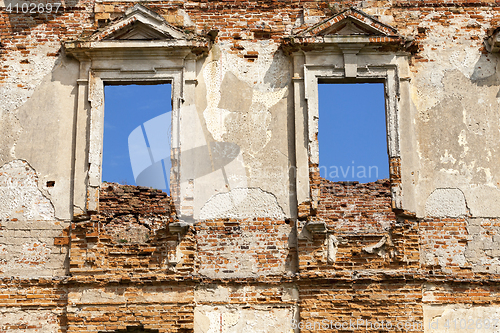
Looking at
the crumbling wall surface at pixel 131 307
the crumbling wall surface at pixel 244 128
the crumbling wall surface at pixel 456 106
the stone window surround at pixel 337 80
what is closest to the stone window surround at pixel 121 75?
the crumbling wall surface at pixel 244 128

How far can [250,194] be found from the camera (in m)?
8.73

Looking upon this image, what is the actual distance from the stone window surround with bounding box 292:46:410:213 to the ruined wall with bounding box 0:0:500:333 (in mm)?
28

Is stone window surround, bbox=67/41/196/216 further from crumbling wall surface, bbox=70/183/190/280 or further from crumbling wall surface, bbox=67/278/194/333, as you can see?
crumbling wall surface, bbox=67/278/194/333

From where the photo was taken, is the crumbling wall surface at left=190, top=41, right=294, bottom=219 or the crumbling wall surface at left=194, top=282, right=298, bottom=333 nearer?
the crumbling wall surface at left=194, top=282, right=298, bottom=333

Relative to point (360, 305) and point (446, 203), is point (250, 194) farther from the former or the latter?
point (446, 203)

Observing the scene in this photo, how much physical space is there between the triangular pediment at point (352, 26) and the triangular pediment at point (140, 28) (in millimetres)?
1709

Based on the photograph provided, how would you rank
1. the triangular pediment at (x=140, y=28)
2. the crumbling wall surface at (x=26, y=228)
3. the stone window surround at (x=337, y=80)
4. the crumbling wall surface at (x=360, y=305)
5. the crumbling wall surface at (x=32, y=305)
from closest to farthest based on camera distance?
the crumbling wall surface at (x=360, y=305) < the crumbling wall surface at (x=32, y=305) < the crumbling wall surface at (x=26, y=228) < the stone window surround at (x=337, y=80) < the triangular pediment at (x=140, y=28)

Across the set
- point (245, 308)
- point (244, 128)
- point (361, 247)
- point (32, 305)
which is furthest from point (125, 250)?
point (361, 247)

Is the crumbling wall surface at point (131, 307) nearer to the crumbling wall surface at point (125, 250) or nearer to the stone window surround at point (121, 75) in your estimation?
the crumbling wall surface at point (125, 250)

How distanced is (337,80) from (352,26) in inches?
29.9

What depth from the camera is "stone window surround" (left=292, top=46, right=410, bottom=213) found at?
28.8 ft

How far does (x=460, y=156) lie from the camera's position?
8891mm

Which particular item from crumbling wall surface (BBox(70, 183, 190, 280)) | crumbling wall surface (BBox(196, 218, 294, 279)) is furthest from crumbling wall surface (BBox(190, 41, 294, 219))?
crumbling wall surface (BBox(70, 183, 190, 280))

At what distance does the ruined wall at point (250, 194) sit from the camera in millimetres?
8320
